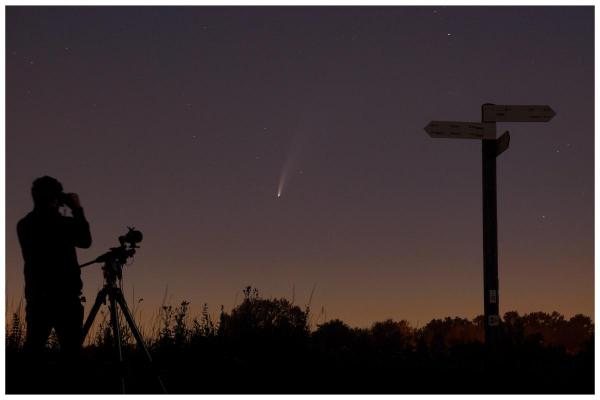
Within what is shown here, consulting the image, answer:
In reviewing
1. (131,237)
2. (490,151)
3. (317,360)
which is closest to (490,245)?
(490,151)

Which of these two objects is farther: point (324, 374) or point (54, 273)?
point (324, 374)

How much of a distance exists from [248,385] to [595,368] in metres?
3.77

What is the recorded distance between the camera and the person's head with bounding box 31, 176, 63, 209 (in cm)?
687

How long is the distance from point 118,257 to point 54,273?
23.4 inches

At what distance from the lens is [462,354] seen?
9.80 metres

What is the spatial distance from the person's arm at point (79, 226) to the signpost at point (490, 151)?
4299 mm

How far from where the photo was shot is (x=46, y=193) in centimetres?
688

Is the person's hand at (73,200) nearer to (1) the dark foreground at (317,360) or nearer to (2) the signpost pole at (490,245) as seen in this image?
(1) the dark foreground at (317,360)

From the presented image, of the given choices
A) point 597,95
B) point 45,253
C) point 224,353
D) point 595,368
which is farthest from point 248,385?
point 597,95

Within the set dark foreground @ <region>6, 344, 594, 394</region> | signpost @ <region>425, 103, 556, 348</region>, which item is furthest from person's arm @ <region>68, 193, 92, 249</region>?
signpost @ <region>425, 103, 556, 348</region>

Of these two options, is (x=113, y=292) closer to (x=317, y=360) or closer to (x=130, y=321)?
(x=130, y=321)

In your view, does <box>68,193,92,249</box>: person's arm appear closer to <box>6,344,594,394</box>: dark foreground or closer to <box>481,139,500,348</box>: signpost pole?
<box>6,344,594,394</box>: dark foreground
